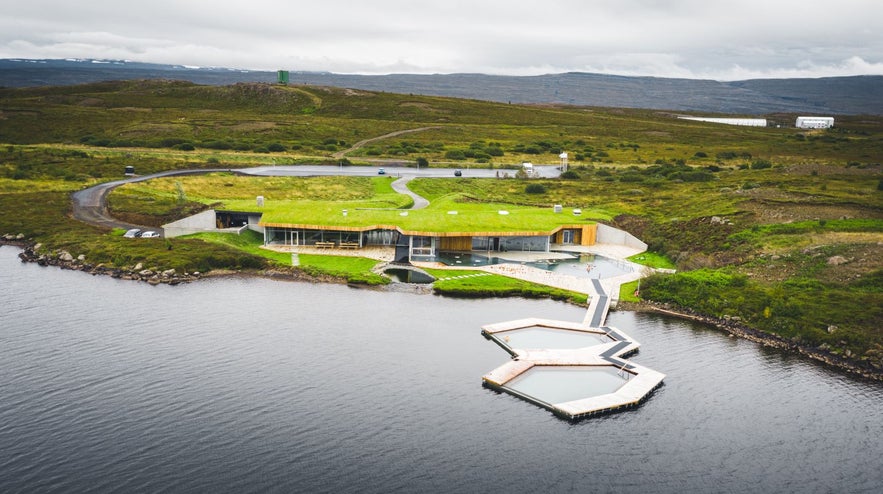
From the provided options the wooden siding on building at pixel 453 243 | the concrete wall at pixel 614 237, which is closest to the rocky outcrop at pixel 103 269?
the wooden siding on building at pixel 453 243

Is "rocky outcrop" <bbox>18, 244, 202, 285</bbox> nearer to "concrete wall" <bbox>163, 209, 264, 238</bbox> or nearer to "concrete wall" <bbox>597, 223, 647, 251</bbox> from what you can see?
"concrete wall" <bbox>163, 209, 264, 238</bbox>

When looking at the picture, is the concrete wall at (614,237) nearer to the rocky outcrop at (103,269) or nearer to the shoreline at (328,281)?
the shoreline at (328,281)

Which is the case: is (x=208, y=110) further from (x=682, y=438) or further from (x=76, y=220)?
(x=682, y=438)

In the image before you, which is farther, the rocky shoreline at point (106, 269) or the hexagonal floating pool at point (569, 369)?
the rocky shoreline at point (106, 269)

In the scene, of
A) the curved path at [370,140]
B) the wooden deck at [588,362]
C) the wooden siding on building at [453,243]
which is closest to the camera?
the wooden deck at [588,362]

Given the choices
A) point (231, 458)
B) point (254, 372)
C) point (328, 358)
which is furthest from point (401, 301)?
point (231, 458)

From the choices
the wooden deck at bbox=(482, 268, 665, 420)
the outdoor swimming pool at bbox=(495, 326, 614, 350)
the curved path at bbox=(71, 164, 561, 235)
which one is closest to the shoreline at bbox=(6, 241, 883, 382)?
the wooden deck at bbox=(482, 268, 665, 420)

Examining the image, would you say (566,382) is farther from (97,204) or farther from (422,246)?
(97,204)
